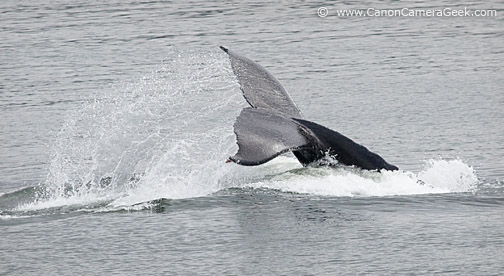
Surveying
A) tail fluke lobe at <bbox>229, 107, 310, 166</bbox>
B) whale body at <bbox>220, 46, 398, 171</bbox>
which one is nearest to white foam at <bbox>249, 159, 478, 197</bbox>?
whale body at <bbox>220, 46, 398, 171</bbox>

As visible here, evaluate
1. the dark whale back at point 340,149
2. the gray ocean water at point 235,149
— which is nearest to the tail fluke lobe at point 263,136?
the dark whale back at point 340,149

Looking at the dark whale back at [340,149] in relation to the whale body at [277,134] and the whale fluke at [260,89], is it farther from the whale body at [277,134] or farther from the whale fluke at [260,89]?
the whale fluke at [260,89]

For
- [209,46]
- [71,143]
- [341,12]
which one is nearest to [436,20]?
[341,12]

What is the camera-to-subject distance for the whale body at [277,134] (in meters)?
9.87

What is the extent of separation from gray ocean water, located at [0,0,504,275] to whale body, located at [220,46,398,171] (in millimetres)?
215

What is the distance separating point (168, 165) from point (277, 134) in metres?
2.64

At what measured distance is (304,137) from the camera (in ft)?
34.9

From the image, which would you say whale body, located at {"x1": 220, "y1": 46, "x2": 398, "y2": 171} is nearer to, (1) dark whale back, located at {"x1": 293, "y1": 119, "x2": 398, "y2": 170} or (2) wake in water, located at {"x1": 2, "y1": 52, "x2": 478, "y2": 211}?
(1) dark whale back, located at {"x1": 293, "y1": 119, "x2": 398, "y2": 170}

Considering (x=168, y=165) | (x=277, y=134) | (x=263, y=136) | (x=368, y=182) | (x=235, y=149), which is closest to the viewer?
(x=263, y=136)

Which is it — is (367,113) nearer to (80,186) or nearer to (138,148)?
(138,148)

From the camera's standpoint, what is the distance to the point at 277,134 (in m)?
10.3

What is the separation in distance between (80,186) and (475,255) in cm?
480

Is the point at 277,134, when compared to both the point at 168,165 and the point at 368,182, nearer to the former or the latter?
the point at 368,182

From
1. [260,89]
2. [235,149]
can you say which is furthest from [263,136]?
[235,149]
